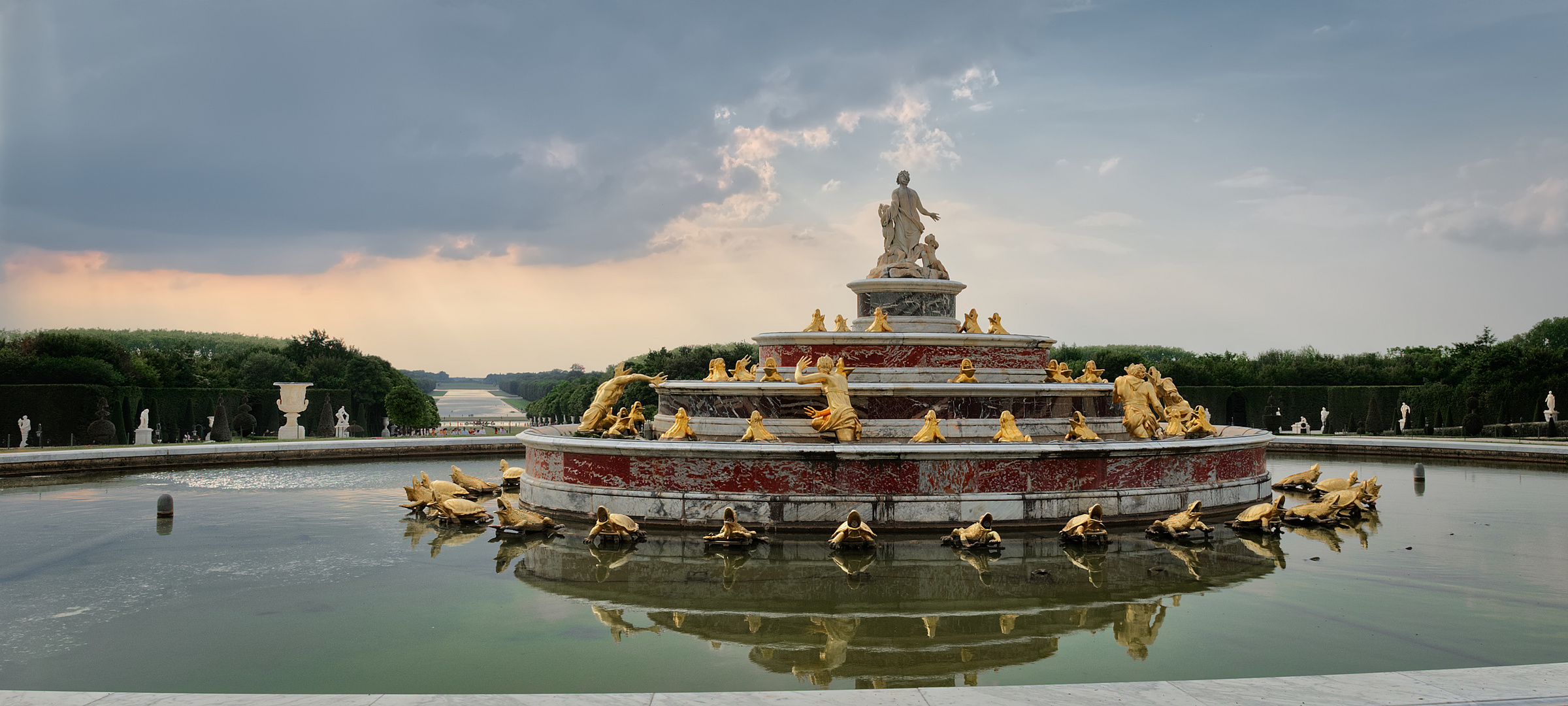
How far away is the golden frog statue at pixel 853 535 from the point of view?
563 inches

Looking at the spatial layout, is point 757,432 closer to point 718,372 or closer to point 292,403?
point 718,372

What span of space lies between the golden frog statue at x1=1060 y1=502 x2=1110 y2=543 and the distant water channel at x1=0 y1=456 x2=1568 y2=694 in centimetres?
42

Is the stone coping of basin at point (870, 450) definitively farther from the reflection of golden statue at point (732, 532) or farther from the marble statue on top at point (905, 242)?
the marble statue on top at point (905, 242)

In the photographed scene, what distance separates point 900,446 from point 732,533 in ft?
9.94

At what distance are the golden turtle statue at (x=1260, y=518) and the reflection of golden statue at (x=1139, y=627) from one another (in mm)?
5585

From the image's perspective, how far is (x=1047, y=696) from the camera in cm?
730

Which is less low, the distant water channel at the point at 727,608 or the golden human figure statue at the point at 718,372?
the golden human figure statue at the point at 718,372

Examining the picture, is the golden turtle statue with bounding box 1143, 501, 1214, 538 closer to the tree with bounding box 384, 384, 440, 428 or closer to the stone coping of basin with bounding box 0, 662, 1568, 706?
the stone coping of basin with bounding box 0, 662, 1568, 706

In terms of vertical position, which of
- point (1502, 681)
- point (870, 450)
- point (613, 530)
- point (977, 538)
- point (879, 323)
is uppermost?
point (879, 323)

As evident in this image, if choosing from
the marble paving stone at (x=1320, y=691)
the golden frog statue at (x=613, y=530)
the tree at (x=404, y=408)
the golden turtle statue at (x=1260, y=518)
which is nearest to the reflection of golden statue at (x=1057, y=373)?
the golden turtle statue at (x=1260, y=518)

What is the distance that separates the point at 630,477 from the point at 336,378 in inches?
1997

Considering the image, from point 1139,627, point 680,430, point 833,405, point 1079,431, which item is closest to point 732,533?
point 680,430

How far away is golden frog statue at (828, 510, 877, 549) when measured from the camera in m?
14.3

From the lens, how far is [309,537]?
15.6m
